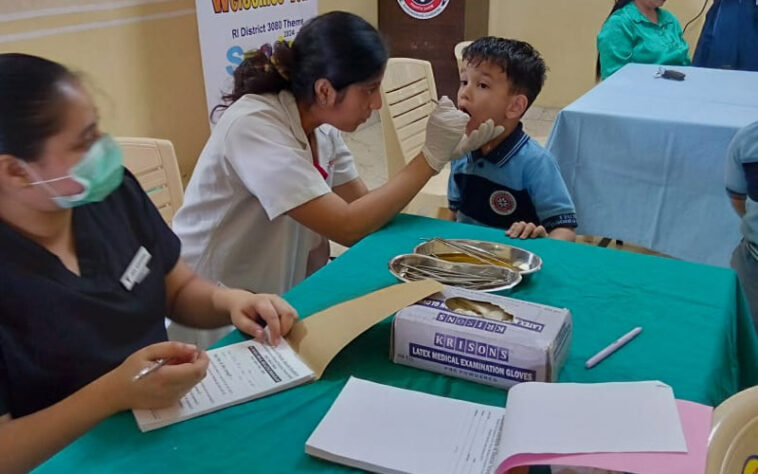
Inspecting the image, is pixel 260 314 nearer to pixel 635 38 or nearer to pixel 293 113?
pixel 293 113

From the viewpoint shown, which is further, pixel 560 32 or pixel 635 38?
pixel 560 32

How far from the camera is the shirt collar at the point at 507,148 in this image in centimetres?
165

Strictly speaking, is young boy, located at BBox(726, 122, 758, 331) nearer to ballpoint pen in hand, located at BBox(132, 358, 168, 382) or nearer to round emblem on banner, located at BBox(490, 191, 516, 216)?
round emblem on banner, located at BBox(490, 191, 516, 216)

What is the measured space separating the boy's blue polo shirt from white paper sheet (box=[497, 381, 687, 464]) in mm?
840

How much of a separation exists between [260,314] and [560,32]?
435 centimetres

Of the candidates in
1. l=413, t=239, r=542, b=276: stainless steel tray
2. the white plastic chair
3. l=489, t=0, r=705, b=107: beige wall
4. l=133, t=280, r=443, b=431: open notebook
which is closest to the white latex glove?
l=413, t=239, r=542, b=276: stainless steel tray

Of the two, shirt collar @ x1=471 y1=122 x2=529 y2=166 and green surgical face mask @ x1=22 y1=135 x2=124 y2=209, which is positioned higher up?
green surgical face mask @ x1=22 y1=135 x2=124 y2=209

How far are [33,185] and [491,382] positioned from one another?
638 mm

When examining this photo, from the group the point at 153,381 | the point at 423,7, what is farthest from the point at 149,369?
the point at 423,7

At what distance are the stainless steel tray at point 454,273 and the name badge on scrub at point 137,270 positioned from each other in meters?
0.40

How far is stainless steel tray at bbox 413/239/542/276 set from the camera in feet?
4.06

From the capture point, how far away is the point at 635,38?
134 inches

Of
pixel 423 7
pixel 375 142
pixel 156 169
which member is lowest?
pixel 375 142

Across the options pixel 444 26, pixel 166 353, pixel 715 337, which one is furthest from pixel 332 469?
pixel 444 26
